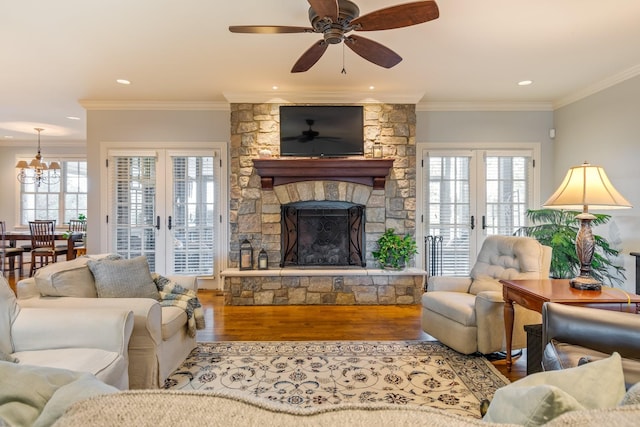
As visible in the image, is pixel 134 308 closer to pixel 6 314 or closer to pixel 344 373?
pixel 6 314

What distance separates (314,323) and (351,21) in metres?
2.80

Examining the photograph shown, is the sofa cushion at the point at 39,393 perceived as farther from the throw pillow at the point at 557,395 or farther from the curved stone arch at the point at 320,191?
the curved stone arch at the point at 320,191

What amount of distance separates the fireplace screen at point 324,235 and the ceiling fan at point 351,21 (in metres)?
2.33

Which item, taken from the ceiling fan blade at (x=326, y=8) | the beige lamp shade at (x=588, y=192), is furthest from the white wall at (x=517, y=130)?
the ceiling fan blade at (x=326, y=8)

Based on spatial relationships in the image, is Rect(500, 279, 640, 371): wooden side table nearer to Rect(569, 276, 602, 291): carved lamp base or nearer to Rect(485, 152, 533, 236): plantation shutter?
Rect(569, 276, 602, 291): carved lamp base

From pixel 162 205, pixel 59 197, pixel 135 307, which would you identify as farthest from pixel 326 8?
pixel 59 197

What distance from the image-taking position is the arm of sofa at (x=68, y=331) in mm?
1848

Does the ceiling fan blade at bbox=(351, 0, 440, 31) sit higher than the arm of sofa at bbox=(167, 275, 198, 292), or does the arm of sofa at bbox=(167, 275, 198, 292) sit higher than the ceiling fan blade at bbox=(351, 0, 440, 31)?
the ceiling fan blade at bbox=(351, 0, 440, 31)

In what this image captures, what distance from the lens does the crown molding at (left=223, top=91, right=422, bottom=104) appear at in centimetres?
458

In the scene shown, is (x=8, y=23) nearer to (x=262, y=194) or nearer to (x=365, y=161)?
(x=262, y=194)

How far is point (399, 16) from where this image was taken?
2.22m

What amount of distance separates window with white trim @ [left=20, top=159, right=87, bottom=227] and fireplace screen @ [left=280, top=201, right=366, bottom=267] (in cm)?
548

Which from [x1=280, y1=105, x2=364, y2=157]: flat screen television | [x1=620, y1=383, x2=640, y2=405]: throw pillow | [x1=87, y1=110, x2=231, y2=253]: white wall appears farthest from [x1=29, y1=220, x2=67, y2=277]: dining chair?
[x1=620, y1=383, x2=640, y2=405]: throw pillow

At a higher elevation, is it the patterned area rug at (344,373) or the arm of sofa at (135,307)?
the arm of sofa at (135,307)
